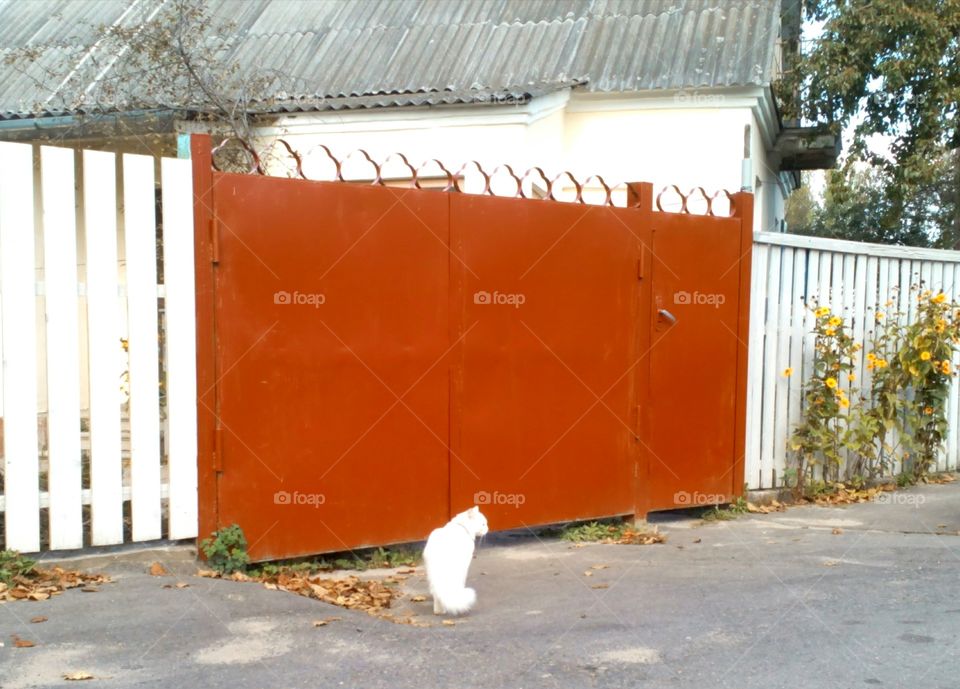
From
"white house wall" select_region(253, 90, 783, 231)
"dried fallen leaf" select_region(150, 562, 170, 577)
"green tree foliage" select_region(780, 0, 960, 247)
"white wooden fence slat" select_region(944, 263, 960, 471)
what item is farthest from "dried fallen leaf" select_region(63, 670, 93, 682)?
"green tree foliage" select_region(780, 0, 960, 247)

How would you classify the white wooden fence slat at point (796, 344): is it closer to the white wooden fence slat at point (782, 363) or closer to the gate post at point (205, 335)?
the white wooden fence slat at point (782, 363)

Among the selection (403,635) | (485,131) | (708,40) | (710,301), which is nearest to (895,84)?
(708,40)

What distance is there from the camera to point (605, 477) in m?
6.35

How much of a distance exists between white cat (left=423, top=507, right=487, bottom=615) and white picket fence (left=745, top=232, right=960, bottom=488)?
131 inches

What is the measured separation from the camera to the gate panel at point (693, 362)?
6.55m

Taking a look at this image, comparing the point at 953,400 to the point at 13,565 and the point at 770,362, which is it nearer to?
the point at 770,362

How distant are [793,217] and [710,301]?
35.8 metres

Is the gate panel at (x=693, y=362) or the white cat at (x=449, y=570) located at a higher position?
the gate panel at (x=693, y=362)

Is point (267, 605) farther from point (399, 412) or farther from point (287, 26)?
point (287, 26)

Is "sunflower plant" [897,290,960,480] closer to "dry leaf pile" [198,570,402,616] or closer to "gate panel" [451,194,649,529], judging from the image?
"gate panel" [451,194,649,529]

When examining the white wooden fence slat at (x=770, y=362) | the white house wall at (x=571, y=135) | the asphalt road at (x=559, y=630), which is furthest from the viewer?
the white house wall at (x=571, y=135)

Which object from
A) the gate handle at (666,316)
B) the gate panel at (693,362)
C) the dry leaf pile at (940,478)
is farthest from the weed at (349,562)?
the dry leaf pile at (940,478)

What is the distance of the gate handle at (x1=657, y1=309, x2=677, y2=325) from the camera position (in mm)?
6492

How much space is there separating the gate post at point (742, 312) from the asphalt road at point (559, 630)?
1.31 meters
